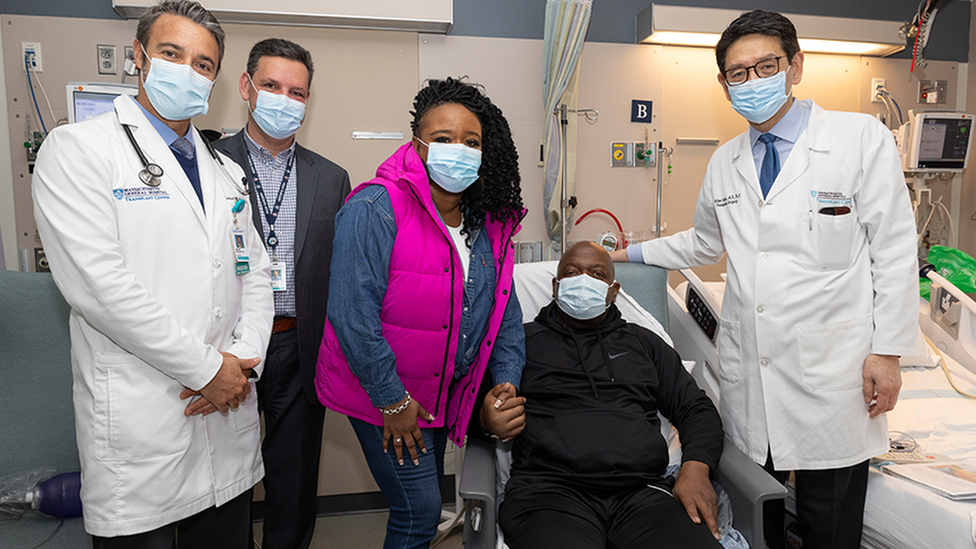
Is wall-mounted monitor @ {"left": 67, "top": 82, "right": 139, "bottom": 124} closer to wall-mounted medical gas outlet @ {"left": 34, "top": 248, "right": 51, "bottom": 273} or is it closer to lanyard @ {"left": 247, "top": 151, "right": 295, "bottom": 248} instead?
lanyard @ {"left": 247, "top": 151, "right": 295, "bottom": 248}

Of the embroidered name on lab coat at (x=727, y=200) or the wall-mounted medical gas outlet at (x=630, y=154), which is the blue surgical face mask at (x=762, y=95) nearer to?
the embroidered name on lab coat at (x=727, y=200)

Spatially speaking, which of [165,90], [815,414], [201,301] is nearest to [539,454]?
[815,414]

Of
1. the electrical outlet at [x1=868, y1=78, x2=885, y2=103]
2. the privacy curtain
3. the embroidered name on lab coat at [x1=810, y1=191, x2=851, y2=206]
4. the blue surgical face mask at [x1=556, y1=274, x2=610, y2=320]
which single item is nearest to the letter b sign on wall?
the privacy curtain

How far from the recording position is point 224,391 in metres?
1.32

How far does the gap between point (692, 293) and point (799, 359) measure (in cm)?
78

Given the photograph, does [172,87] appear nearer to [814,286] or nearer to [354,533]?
[814,286]

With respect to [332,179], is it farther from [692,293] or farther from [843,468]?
[843,468]

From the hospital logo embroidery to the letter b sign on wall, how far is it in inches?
99.3

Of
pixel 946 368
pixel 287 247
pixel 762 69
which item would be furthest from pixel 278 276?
pixel 946 368

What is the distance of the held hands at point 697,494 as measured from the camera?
1461 millimetres

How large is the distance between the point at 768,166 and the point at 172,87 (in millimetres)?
1612

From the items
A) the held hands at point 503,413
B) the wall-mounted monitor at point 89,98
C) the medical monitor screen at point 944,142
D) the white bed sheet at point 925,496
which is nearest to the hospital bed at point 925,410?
the white bed sheet at point 925,496

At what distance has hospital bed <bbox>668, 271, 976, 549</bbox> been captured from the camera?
155 centimetres

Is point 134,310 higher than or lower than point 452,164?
lower
